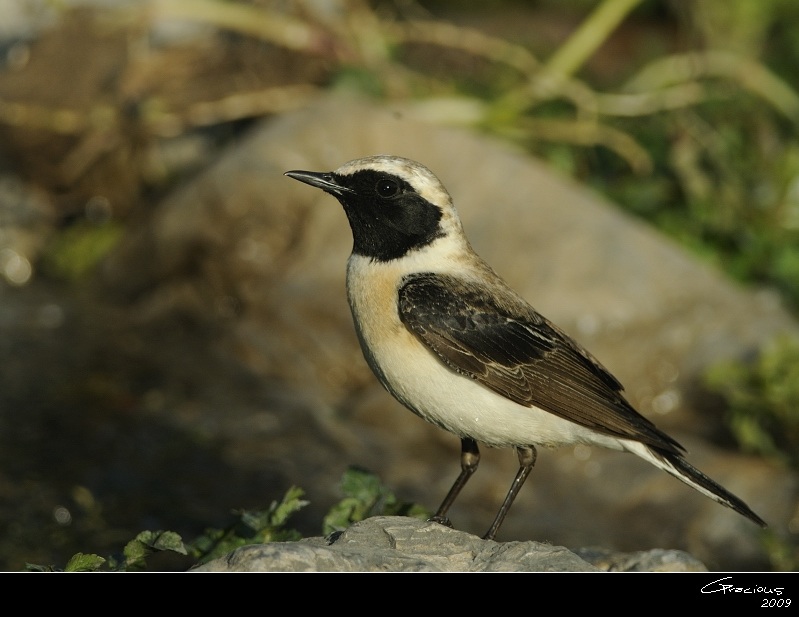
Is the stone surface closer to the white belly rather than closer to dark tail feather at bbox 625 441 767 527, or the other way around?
dark tail feather at bbox 625 441 767 527

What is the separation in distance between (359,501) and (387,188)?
5.13ft

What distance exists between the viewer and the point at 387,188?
19.6ft

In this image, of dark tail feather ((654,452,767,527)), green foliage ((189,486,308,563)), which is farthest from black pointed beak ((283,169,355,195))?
dark tail feather ((654,452,767,527))

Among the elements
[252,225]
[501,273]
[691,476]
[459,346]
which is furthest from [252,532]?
[252,225]

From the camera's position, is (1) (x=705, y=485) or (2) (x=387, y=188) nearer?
(1) (x=705, y=485)

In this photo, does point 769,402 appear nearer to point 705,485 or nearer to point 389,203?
point 705,485

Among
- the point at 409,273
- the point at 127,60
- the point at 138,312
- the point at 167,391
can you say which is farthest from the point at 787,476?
the point at 127,60

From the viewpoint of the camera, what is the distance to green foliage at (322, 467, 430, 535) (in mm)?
5762

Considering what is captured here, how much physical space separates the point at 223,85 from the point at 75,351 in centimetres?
327

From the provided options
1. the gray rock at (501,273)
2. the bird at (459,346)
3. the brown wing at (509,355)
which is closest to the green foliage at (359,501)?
the bird at (459,346)

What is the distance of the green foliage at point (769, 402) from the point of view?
28.3 feet

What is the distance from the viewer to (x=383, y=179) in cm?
597

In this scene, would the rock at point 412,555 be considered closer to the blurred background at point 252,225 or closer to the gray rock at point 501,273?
the blurred background at point 252,225

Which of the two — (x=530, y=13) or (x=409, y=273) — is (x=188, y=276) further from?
(x=530, y=13)
